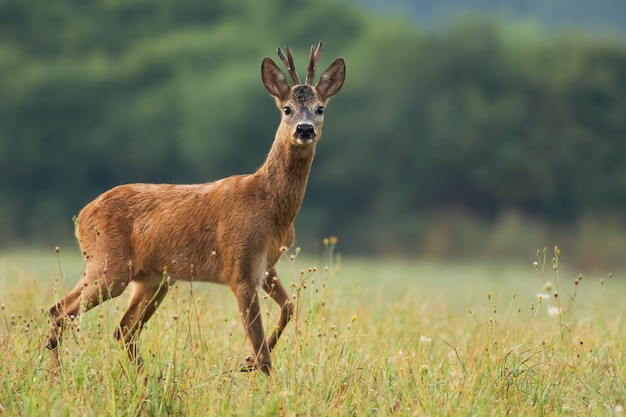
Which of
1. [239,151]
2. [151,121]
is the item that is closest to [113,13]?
[151,121]

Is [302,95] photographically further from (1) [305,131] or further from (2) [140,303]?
(2) [140,303]

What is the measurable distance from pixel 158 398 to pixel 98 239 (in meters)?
1.94

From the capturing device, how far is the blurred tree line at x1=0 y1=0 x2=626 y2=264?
3600cm

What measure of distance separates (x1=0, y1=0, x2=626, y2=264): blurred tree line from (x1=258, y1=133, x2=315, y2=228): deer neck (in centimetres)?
2616

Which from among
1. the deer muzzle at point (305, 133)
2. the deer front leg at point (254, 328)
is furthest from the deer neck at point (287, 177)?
the deer front leg at point (254, 328)

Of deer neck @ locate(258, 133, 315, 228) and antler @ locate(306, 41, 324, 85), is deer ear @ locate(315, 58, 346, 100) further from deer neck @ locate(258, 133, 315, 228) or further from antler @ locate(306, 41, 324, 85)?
deer neck @ locate(258, 133, 315, 228)

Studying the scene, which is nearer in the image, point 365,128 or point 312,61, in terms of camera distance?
point 312,61

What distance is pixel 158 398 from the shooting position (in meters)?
5.81

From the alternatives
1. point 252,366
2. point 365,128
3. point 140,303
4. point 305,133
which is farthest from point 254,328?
point 365,128

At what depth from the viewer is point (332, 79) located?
307 inches

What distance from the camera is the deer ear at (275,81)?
766 centimetres

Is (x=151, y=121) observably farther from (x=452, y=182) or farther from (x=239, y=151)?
(x=452, y=182)

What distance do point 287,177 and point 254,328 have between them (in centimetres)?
100

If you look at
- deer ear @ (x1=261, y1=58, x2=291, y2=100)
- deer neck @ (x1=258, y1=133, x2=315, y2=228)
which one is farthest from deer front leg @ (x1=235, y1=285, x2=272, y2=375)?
deer ear @ (x1=261, y1=58, x2=291, y2=100)
